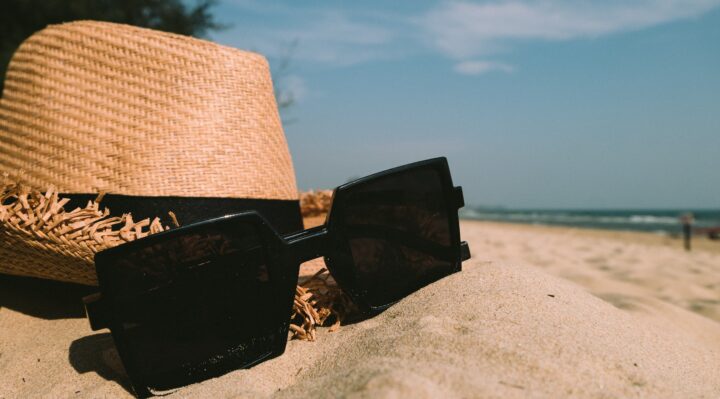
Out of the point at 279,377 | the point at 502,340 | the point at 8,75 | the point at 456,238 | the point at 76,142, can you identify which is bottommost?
the point at 279,377

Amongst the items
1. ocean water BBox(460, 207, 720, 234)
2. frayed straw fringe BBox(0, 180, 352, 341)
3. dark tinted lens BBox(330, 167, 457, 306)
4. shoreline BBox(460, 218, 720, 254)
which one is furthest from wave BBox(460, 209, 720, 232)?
frayed straw fringe BBox(0, 180, 352, 341)

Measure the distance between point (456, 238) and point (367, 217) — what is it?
1.22ft

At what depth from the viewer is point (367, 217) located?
63.4 inches

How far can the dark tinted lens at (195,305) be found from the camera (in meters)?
1.31

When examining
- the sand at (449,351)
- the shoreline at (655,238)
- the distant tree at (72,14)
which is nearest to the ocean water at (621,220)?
the shoreline at (655,238)

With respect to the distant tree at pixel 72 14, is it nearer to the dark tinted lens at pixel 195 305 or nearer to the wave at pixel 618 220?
the dark tinted lens at pixel 195 305

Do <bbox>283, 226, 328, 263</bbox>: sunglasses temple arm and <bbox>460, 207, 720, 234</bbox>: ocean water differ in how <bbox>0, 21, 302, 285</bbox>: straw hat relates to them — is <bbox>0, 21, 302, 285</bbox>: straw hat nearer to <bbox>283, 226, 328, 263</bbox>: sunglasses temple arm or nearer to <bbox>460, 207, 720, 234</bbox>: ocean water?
<bbox>283, 226, 328, 263</bbox>: sunglasses temple arm

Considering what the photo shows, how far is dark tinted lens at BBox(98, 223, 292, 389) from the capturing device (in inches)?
51.7

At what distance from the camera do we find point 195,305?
1.41 metres

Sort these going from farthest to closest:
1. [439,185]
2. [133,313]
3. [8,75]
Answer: [8,75], [439,185], [133,313]

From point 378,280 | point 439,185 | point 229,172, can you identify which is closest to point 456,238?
point 439,185

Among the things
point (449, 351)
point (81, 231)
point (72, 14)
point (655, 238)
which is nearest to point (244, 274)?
point (81, 231)

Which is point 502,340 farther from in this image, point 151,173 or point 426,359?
point 151,173

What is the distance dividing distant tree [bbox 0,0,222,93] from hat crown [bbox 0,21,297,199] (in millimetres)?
4014
